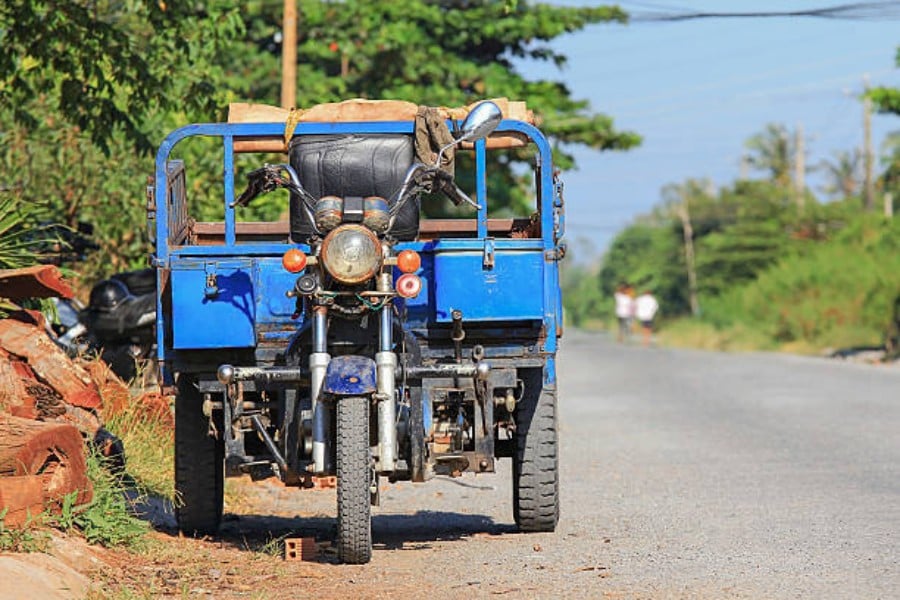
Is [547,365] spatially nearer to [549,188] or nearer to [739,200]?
[549,188]

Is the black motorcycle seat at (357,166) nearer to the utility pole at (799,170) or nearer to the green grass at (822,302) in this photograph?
the green grass at (822,302)

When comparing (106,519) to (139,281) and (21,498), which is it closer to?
(21,498)

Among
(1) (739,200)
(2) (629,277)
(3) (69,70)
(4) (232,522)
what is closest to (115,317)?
(3) (69,70)

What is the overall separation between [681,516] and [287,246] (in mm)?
3346

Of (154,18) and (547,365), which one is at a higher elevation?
(154,18)

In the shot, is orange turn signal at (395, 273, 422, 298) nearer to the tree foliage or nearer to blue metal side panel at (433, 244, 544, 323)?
blue metal side panel at (433, 244, 544, 323)

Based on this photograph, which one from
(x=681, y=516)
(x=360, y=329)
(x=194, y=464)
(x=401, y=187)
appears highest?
(x=401, y=187)

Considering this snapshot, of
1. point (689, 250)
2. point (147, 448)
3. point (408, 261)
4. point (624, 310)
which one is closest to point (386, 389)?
point (408, 261)

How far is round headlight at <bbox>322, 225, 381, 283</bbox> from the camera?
A: 8.71 meters

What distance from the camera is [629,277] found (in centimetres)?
10112

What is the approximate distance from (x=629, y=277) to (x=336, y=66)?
227 ft

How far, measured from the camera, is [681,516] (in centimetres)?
1111

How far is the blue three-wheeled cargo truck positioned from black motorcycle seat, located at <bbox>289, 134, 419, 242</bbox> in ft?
0.04

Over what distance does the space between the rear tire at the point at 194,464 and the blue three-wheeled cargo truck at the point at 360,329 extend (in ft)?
0.03
